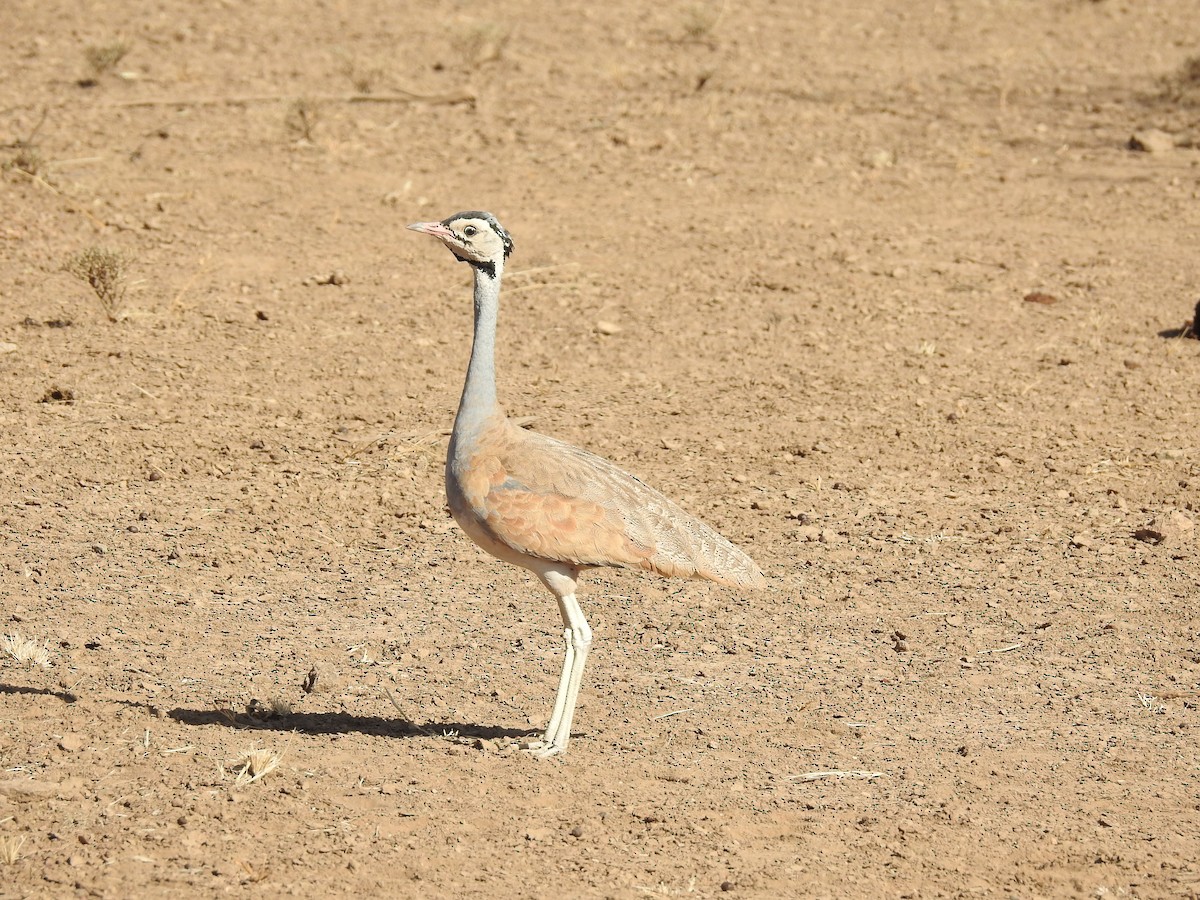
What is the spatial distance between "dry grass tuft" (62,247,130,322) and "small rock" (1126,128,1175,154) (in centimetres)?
952

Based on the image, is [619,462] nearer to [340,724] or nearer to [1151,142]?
[340,724]

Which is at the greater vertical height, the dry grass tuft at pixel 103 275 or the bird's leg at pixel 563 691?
the bird's leg at pixel 563 691

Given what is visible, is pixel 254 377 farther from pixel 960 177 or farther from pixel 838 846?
pixel 960 177

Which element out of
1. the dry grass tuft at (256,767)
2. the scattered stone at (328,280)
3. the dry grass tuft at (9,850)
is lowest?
the scattered stone at (328,280)

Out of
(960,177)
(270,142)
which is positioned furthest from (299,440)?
(960,177)

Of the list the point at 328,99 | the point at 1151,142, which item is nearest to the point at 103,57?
the point at 328,99

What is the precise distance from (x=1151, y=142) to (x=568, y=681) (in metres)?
10.9

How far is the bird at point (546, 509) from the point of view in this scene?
539 cm

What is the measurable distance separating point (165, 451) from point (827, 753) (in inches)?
167

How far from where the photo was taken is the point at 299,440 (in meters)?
8.40

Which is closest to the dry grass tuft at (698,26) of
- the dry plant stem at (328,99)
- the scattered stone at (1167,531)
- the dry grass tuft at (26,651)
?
the dry plant stem at (328,99)

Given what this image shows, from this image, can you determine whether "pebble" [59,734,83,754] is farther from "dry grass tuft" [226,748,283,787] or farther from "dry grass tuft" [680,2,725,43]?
"dry grass tuft" [680,2,725,43]

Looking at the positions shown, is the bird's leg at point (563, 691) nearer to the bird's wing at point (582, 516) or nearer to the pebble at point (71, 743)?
the bird's wing at point (582, 516)

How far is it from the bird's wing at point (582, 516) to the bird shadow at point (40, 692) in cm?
176
